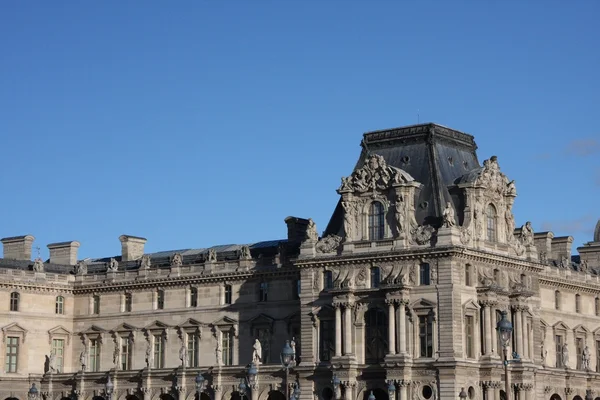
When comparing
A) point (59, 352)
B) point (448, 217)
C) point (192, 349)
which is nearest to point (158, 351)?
point (192, 349)

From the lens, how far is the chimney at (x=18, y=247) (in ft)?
407

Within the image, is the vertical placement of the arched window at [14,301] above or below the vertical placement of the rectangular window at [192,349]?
above

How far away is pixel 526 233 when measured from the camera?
10488 centimetres

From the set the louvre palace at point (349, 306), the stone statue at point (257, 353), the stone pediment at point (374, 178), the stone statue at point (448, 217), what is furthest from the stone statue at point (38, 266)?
the stone statue at point (448, 217)

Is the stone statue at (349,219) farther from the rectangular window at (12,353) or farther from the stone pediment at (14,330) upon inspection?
the rectangular window at (12,353)

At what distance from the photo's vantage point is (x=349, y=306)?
96.7 m

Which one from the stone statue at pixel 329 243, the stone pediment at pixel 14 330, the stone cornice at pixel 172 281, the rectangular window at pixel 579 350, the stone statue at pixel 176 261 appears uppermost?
the stone statue at pixel 176 261

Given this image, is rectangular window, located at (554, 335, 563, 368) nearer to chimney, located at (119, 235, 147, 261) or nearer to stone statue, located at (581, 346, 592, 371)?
stone statue, located at (581, 346, 592, 371)

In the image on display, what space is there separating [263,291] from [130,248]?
19126 millimetres

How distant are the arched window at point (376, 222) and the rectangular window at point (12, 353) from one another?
34.5 metres

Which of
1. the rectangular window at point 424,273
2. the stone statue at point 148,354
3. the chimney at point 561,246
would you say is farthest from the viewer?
the chimney at point 561,246

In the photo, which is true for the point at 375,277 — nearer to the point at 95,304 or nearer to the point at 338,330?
the point at 338,330

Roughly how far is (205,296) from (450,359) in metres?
26.8

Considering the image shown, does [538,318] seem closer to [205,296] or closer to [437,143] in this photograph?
[437,143]
